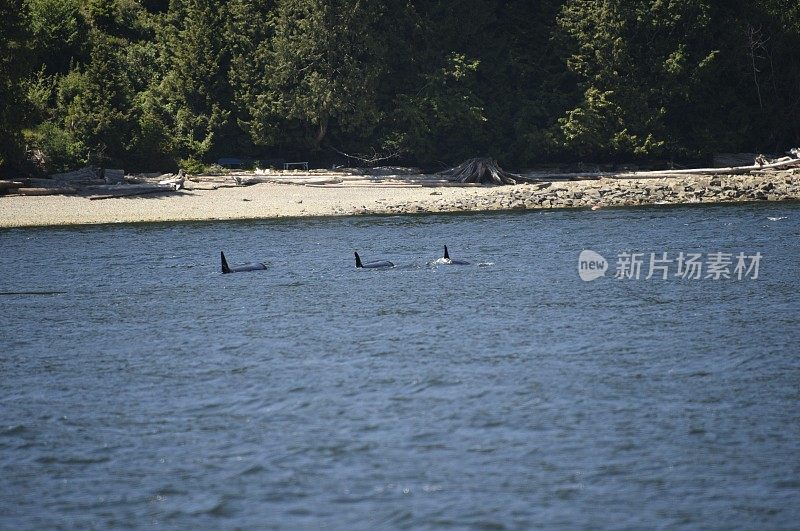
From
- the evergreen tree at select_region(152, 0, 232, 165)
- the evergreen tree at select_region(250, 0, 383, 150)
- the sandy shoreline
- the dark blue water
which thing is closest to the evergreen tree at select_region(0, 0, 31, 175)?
the sandy shoreline

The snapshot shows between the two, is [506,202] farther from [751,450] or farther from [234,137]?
[751,450]

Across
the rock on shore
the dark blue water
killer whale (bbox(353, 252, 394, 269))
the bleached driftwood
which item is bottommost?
the dark blue water

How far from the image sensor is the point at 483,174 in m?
60.2

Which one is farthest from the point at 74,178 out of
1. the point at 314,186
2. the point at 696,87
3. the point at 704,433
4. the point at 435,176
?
the point at 704,433

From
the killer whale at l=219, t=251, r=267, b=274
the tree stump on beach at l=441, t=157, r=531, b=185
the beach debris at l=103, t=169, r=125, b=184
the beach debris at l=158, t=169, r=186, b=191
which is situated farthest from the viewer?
the tree stump on beach at l=441, t=157, r=531, b=185

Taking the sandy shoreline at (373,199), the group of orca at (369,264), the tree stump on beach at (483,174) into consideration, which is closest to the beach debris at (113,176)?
the sandy shoreline at (373,199)

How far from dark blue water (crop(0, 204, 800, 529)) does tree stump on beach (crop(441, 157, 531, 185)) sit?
25.1 meters

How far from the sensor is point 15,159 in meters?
52.6

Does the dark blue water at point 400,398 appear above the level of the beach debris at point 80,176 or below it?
below

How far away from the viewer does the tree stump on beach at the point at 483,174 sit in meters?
59.8

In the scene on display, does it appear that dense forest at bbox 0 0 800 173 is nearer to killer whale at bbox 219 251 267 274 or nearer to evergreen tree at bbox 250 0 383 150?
evergreen tree at bbox 250 0 383 150

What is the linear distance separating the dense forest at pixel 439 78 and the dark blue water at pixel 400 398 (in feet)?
→ 86.0

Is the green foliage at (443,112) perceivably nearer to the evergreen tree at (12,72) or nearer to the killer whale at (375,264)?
the evergreen tree at (12,72)

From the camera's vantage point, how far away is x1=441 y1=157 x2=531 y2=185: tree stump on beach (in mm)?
59812
